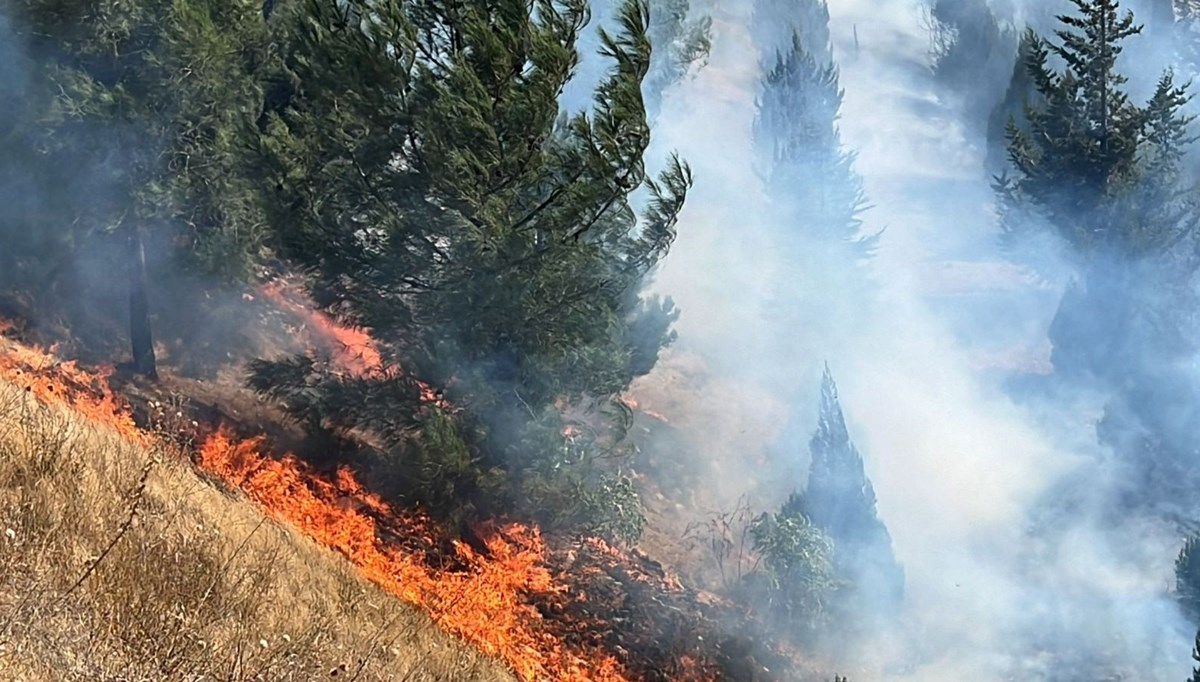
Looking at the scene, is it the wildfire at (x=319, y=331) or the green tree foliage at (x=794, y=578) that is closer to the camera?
the green tree foliage at (x=794, y=578)

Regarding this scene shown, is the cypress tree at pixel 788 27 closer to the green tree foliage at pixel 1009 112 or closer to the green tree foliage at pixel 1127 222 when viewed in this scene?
the green tree foliage at pixel 1009 112

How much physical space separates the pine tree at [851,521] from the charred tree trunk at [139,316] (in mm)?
10893

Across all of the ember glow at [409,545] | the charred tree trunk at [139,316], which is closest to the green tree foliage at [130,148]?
the charred tree trunk at [139,316]

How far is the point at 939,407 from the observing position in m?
28.0

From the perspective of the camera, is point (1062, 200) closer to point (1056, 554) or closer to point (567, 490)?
point (1056, 554)

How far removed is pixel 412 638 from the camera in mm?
6332

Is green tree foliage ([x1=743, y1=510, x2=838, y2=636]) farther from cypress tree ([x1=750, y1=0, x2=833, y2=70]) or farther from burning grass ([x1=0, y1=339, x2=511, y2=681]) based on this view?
cypress tree ([x1=750, y1=0, x2=833, y2=70])

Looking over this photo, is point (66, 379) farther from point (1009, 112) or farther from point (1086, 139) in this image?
point (1009, 112)

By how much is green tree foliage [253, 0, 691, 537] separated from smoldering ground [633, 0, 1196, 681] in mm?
7958

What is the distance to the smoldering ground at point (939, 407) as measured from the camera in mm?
17062

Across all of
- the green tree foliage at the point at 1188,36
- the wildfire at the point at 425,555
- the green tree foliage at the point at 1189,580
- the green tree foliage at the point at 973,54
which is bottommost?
the wildfire at the point at 425,555

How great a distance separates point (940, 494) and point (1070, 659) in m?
6.69

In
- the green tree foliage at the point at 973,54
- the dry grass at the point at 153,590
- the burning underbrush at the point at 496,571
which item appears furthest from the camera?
the green tree foliage at the point at 973,54

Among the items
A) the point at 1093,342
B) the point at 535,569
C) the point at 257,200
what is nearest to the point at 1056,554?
the point at 1093,342
